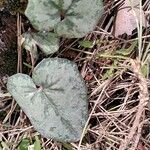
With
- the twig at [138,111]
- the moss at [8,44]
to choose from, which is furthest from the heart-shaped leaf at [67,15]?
the twig at [138,111]

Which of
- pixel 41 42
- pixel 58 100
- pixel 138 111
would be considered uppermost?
pixel 41 42

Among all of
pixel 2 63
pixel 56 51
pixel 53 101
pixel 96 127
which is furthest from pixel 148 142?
pixel 2 63

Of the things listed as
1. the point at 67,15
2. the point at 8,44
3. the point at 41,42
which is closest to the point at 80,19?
the point at 67,15

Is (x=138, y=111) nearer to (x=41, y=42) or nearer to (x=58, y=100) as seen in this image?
(x=58, y=100)

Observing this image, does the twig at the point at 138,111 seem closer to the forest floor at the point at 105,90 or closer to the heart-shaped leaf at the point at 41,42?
the forest floor at the point at 105,90

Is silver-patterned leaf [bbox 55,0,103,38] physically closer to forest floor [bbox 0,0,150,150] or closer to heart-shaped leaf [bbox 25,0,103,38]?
heart-shaped leaf [bbox 25,0,103,38]

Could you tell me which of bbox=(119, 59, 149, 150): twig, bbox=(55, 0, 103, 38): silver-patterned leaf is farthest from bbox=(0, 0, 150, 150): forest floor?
bbox=(55, 0, 103, 38): silver-patterned leaf
